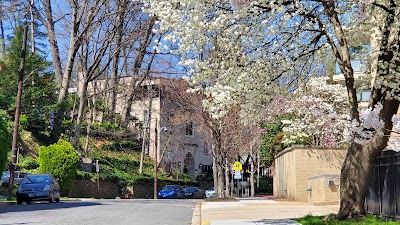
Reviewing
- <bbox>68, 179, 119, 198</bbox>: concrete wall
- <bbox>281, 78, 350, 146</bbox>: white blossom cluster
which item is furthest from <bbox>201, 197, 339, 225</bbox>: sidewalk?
<bbox>68, 179, 119, 198</bbox>: concrete wall

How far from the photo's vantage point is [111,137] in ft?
169

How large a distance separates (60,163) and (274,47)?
68.5 ft

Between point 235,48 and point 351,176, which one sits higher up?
point 235,48

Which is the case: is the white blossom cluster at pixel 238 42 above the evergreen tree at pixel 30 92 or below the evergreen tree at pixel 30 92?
below

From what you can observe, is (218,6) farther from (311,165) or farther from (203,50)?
(311,165)

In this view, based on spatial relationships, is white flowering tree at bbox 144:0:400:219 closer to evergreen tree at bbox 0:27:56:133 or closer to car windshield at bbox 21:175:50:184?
car windshield at bbox 21:175:50:184

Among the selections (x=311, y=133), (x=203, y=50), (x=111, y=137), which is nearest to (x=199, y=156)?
(x=111, y=137)

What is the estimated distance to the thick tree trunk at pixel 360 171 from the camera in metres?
11.5

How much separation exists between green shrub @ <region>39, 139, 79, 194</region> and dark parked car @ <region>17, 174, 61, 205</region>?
23.1 feet

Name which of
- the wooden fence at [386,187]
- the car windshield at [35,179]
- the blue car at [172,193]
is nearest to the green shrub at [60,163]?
the car windshield at [35,179]

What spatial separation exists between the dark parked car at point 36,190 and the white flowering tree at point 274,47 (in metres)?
12.2

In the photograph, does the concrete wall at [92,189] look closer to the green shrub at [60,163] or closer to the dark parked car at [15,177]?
the green shrub at [60,163]

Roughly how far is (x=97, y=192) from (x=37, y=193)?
1768cm

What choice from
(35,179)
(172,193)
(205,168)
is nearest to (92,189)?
(172,193)
